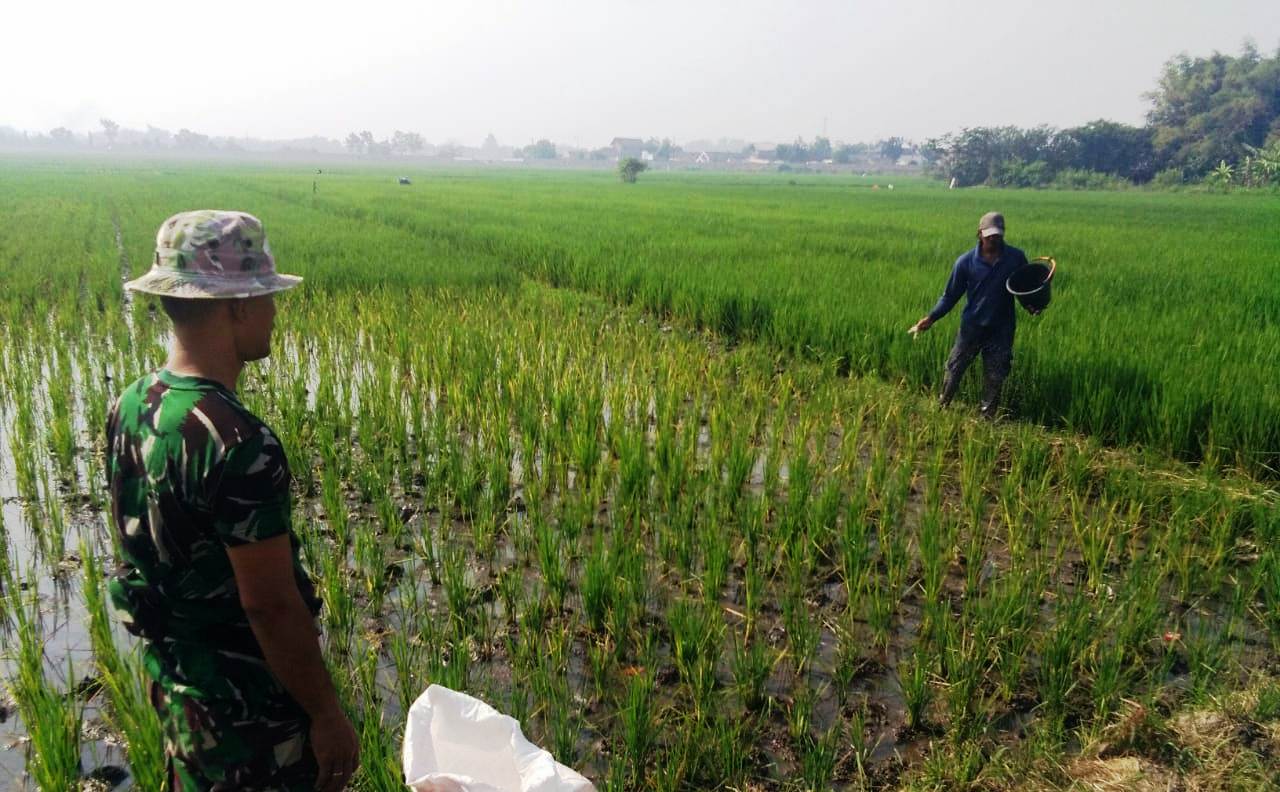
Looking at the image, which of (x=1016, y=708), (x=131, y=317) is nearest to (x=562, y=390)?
(x=1016, y=708)

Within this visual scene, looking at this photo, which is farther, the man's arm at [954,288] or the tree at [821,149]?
the tree at [821,149]

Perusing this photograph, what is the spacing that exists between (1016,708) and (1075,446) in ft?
7.24

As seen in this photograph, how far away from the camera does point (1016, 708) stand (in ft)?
7.72

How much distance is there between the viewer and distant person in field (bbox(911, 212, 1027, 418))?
4582 mm

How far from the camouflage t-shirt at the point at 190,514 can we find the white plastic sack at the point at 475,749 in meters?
0.30

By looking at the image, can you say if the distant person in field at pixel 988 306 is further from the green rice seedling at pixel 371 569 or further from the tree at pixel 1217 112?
the tree at pixel 1217 112

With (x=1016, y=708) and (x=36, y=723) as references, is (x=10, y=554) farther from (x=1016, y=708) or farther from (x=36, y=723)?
(x=1016, y=708)

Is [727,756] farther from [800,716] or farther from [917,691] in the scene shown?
[917,691]

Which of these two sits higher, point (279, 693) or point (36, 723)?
point (279, 693)

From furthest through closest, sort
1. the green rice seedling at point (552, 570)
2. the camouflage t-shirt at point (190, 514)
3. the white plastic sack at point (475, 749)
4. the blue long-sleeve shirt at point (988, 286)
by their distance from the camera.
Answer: the blue long-sleeve shirt at point (988, 286)
the green rice seedling at point (552, 570)
the white plastic sack at point (475, 749)
the camouflage t-shirt at point (190, 514)

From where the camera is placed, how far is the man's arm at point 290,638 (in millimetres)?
1174

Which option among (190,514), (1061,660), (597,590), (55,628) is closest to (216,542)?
(190,514)

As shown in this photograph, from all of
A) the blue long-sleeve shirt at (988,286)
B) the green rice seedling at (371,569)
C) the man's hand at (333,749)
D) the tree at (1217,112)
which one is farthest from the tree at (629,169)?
the man's hand at (333,749)

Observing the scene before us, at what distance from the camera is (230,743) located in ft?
4.19
